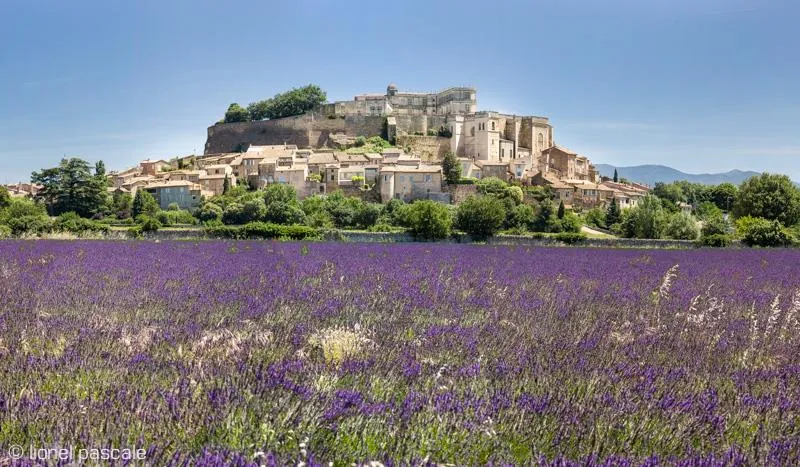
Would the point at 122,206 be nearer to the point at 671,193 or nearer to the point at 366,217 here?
the point at 366,217

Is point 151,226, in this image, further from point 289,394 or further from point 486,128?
→ point 486,128

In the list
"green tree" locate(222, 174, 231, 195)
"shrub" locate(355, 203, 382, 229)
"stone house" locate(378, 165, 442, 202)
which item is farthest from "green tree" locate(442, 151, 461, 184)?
"green tree" locate(222, 174, 231, 195)

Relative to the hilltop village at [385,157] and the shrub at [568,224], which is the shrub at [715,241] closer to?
the shrub at [568,224]

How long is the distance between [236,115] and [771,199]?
6648 centimetres

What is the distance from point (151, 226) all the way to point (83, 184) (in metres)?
28.5

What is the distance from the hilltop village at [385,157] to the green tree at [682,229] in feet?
77.3

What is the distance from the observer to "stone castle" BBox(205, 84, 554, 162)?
77000 mm

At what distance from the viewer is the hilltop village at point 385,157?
6072 centimetres

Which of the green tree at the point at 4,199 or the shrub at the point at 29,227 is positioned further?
the green tree at the point at 4,199

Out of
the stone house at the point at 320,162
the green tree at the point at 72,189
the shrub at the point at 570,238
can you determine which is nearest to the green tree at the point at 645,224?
the shrub at the point at 570,238

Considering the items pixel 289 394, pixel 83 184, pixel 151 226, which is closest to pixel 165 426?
pixel 289 394

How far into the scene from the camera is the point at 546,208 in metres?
53.9

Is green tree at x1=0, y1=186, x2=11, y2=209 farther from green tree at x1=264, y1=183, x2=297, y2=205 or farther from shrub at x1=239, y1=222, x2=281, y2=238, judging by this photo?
shrub at x1=239, y1=222, x2=281, y2=238

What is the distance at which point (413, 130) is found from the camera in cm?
8044
